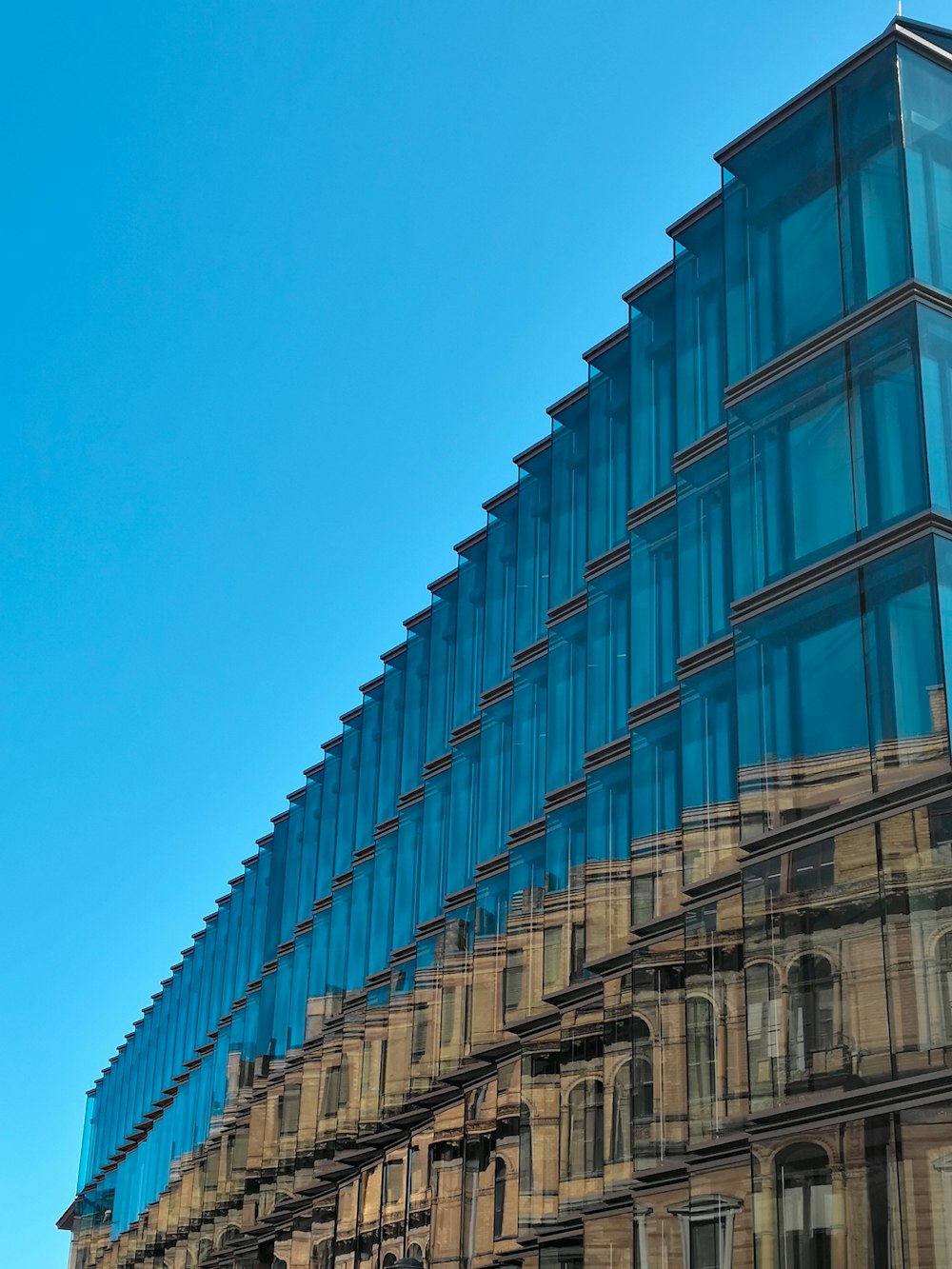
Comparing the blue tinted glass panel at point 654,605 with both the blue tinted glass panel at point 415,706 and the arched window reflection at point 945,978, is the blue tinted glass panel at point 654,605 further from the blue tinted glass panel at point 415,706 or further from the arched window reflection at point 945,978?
the blue tinted glass panel at point 415,706

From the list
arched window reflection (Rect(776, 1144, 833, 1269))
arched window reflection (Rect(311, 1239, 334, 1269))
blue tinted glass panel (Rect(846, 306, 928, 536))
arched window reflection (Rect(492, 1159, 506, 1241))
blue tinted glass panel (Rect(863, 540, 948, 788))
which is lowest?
arched window reflection (Rect(776, 1144, 833, 1269))

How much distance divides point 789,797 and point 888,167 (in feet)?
32.8

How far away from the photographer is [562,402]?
1630 inches

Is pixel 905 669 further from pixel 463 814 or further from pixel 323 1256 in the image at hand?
pixel 323 1256

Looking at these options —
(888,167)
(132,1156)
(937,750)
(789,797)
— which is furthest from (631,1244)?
(132,1156)

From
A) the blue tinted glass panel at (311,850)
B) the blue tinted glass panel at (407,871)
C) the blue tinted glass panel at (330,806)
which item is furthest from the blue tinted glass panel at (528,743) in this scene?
the blue tinted glass panel at (311,850)

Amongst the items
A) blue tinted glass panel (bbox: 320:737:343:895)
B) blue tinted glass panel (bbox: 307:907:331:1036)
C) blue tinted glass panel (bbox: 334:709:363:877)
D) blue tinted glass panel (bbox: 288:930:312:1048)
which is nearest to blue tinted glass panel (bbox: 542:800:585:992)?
blue tinted glass panel (bbox: 334:709:363:877)

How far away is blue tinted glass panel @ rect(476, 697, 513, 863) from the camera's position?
4259 centimetres

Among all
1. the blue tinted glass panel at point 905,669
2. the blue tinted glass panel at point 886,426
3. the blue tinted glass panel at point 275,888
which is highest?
the blue tinted glass panel at point 275,888

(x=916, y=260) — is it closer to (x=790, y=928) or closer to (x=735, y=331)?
(x=735, y=331)

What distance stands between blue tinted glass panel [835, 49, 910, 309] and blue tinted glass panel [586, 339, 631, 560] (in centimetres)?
889

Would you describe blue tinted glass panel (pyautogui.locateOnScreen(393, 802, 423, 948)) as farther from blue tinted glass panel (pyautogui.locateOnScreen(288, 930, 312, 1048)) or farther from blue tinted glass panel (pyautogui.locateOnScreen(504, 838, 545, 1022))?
blue tinted glass panel (pyautogui.locateOnScreen(288, 930, 312, 1048))

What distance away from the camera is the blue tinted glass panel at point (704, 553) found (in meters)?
32.5

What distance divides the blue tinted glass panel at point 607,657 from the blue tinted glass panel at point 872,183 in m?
9.40
